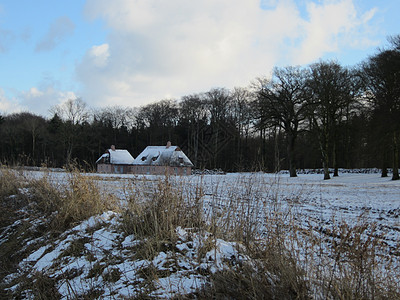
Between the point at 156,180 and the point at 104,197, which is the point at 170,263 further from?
the point at 104,197

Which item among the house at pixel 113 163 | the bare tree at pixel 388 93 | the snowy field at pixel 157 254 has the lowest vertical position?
the snowy field at pixel 157 254

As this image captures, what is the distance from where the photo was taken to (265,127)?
3206 cm

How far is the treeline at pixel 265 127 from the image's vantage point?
71.6ft

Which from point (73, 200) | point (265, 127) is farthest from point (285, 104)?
point (73, 200)

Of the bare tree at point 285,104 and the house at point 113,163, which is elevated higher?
the bare tree at point 285,104

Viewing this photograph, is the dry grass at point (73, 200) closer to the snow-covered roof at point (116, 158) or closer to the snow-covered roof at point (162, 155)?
the snow-covered roof at point (162, 155)

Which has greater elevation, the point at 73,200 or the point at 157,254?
the point at 73,200

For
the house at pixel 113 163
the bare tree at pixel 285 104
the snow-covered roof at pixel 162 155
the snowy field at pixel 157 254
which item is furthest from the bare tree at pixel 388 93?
the house at pixel 113 163

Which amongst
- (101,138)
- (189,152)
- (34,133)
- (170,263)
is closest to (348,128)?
(189,152)

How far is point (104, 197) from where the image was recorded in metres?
7.02

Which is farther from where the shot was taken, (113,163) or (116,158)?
(116,158)

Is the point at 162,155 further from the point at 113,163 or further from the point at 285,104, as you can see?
the point at 285,104


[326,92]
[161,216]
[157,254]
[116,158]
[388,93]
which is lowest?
[157,254]

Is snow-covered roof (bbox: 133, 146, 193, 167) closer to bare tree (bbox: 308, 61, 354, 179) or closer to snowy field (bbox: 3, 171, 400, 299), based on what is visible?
bare tree (bbox: 308, 61, 354, 179)
